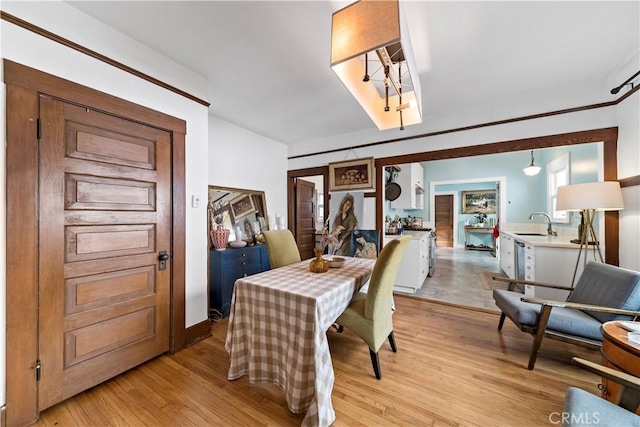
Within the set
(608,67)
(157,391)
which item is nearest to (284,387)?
(157,391)

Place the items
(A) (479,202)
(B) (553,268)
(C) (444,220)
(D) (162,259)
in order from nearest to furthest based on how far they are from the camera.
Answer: (D) (162,259) < (B) (553,268) < (A) (479,202) < (C) (444,220)

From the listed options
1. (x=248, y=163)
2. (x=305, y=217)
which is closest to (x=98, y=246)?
(x=248, y=163)

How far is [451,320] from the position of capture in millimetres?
2793

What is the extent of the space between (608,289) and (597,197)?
860mm

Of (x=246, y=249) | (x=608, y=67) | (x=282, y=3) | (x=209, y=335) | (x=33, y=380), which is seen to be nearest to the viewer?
(x=33, y=380)

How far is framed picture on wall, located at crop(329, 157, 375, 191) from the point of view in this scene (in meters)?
3.85

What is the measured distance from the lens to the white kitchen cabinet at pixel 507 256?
4.27 m

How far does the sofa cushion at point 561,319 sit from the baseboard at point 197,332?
284 centimetres

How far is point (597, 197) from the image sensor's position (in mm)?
2207

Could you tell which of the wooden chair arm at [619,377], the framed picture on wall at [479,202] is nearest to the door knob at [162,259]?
the wooden chair arm at [619,377]

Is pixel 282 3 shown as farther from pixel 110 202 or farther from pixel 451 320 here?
pixel 451 320

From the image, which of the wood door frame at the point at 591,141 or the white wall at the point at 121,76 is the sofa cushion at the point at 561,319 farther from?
the white wall at the point at 121,76

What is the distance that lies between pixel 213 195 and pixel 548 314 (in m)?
3.72

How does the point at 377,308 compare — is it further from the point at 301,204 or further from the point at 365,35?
the point at 301,204
